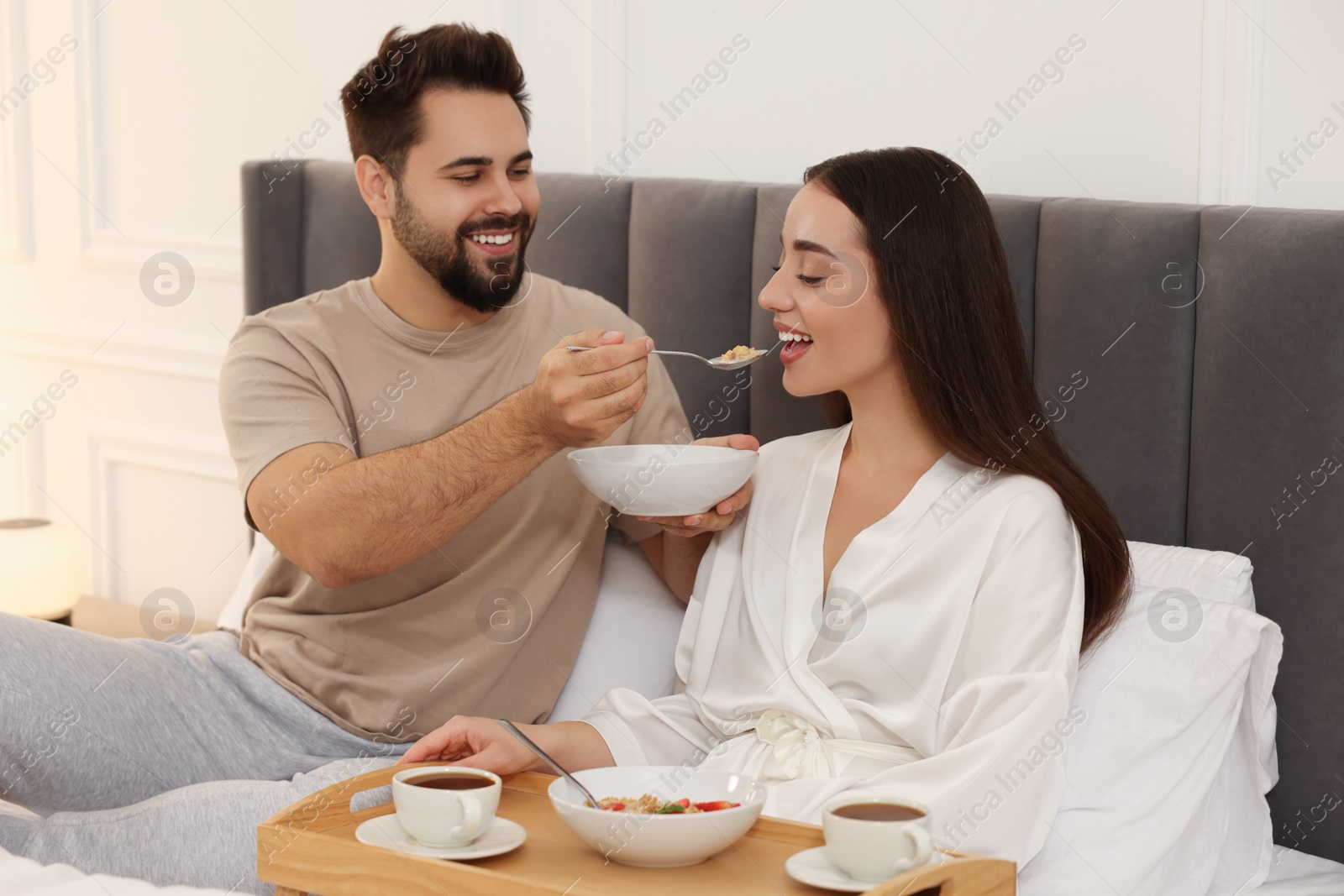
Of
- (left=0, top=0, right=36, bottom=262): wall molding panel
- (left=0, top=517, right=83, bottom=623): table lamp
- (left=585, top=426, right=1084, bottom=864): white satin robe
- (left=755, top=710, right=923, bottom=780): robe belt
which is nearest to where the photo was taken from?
(left=585, top=426, right=1084, bottom=864): white satin robe

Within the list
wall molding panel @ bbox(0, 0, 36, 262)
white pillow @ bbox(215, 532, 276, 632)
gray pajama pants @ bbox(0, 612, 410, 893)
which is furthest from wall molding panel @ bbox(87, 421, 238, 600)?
gray pajama pants @ bbox(0, 612, 410, 893)

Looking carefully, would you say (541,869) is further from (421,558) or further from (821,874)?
(421,558)

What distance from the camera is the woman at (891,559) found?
1.38 m

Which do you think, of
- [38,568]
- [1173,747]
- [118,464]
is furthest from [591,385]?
[118,464]

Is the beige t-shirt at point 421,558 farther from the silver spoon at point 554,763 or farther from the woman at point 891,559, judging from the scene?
the silver spoon at point 554,763

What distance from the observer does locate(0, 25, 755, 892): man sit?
162 centimetres

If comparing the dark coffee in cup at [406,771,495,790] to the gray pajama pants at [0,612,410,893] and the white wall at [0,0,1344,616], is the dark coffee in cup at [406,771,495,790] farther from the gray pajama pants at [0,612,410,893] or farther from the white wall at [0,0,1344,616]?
the white wall at [0,0,1344,616]

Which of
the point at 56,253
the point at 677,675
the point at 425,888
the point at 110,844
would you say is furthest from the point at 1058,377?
the point at 56,253

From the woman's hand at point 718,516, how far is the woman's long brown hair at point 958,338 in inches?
10.2

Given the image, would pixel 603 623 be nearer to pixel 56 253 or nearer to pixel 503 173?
pixel 503 173

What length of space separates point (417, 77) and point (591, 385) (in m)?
0.71

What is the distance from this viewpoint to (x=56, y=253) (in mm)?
3355

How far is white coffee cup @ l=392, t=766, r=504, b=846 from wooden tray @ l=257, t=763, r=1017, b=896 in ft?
0.10

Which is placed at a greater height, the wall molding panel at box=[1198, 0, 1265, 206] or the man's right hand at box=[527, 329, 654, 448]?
the wall molding panel at box=[1198, 0, 1265, 206]
